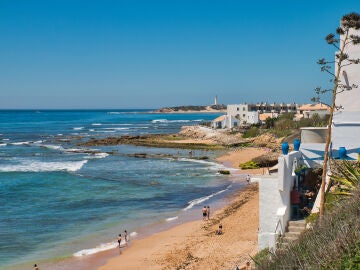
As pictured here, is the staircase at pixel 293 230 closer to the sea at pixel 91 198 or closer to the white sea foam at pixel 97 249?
the sea at pixel 91 198

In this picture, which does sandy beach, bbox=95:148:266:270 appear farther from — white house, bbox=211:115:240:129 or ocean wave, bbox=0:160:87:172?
white house, bbox=211:115:240:129

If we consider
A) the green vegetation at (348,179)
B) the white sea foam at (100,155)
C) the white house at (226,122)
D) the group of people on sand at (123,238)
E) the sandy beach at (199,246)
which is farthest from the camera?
the white house at (226,122)

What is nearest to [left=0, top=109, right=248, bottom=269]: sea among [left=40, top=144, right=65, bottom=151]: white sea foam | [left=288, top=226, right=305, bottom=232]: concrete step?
[left=288, top=226, right=305, bottom=232]: concrete step

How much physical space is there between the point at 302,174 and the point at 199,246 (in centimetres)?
783

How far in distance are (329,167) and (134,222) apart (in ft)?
42.6

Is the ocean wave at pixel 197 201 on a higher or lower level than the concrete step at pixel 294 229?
lower

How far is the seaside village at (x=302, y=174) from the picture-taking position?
1055 centimetres

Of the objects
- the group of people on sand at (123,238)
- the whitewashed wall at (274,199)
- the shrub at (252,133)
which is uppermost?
the whitewashed wall at (274,199)

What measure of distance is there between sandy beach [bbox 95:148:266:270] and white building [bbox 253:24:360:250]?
4.52m

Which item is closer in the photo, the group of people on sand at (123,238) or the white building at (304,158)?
the white building at (304,158)

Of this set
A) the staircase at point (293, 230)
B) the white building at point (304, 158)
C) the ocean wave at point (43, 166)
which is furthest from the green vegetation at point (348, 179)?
the ocean wave at point (43, 166)

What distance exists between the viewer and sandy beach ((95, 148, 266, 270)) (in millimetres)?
16734

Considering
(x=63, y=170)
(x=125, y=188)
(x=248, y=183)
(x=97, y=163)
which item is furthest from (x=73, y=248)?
(x=97, y=163)

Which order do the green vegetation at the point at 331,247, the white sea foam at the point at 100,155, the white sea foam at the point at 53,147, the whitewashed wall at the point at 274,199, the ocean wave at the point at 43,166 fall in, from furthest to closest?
the white sea foam at the point at 53,147 → the white sea foam at the point at 100,155 → the ocean wave at the point at 43,166 → the whitewashed wall at the point at 274,199 → the green vegetation at the point at 331,247
